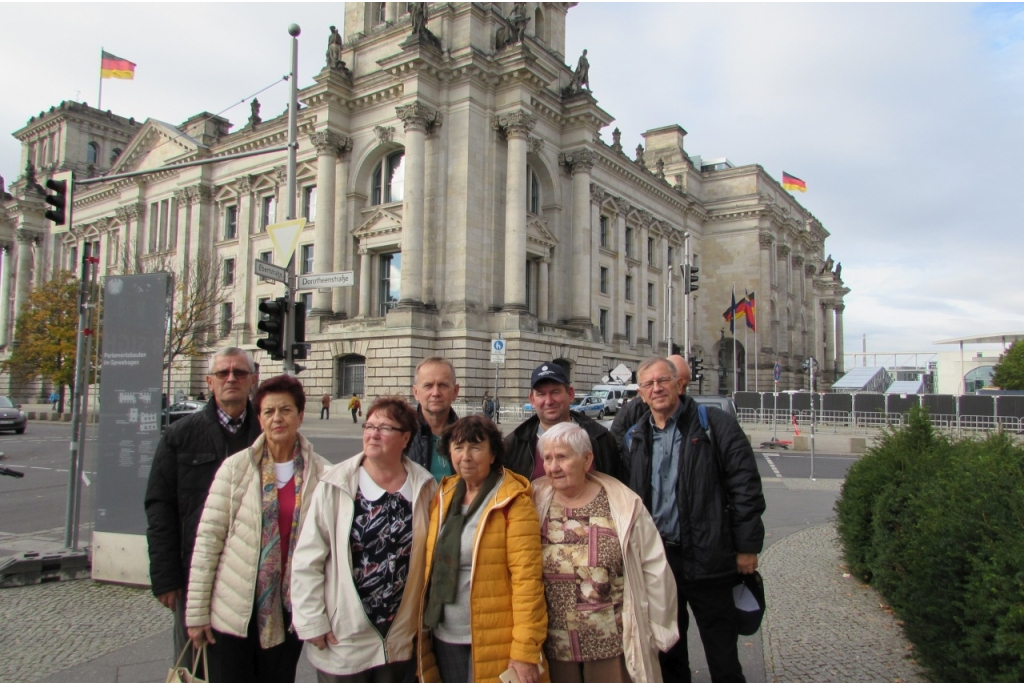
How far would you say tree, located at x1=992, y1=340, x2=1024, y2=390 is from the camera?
77938 millimetres

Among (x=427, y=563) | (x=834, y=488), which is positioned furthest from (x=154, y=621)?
(x=834, y=488)

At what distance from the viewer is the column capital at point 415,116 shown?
1277 inches

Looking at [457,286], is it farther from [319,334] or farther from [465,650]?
[465,650]

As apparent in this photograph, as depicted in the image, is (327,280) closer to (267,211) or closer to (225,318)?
(225,318)

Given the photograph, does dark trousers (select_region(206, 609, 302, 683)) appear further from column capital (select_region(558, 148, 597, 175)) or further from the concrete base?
column capital (select_region(558, 148, 597, 175))

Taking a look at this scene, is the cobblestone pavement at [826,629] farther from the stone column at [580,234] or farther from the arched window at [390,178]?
the arched window at [390,178]

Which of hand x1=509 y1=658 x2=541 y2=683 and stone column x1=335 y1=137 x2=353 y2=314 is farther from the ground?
stone column x1=335 y1=137 x2=353 y2=314

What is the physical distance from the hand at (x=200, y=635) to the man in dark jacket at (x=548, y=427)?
1.83 metres

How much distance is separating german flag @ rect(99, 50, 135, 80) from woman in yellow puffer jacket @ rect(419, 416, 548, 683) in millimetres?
45580

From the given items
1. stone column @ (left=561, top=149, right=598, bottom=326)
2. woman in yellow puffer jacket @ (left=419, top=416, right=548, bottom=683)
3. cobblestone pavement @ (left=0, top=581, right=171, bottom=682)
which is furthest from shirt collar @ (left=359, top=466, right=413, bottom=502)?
stone column @ (left=561, top=149, right=598, bottom=326)

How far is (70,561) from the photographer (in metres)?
7.29

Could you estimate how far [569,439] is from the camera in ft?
11.3

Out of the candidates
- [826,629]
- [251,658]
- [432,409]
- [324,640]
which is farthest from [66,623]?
[826,629]

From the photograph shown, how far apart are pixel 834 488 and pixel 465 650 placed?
12978 millimetres
